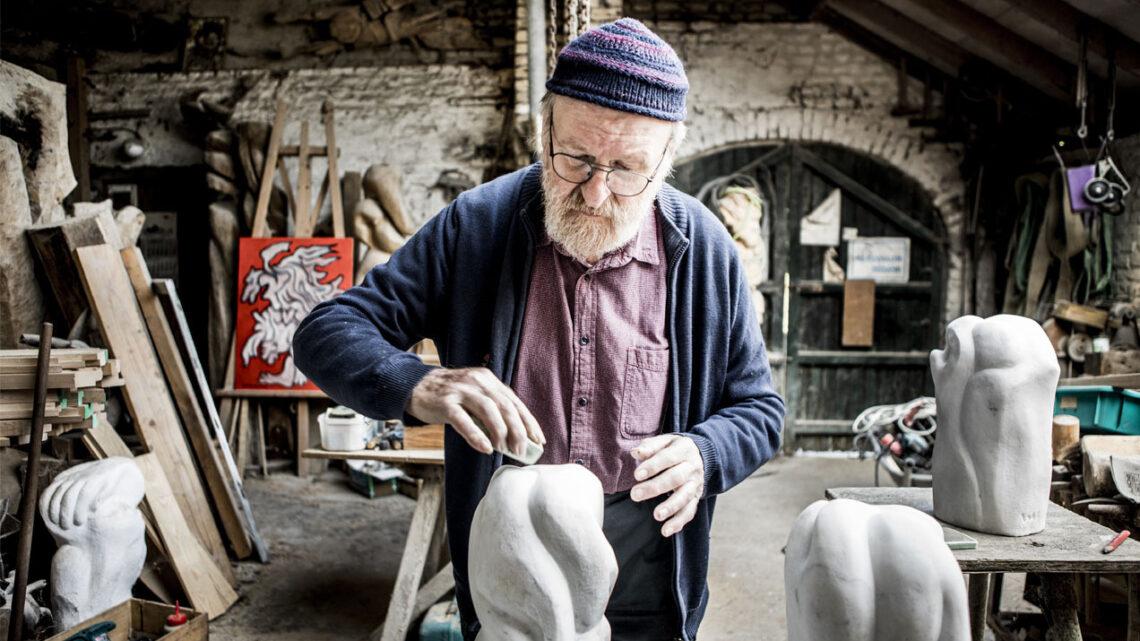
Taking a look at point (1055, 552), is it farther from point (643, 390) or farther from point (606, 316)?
point (606, 316)

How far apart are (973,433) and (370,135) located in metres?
5.43

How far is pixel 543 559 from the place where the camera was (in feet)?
4.01

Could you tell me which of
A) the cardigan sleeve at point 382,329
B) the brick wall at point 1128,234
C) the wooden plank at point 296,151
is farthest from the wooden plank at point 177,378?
the brick wall at point 1128,234

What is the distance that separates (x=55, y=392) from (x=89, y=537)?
22.0 inches

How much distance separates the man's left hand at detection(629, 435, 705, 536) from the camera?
130 cm

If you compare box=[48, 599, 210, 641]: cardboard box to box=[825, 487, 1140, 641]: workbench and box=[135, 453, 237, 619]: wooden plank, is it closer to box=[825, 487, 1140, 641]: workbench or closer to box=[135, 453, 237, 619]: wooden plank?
box=[135, 453, 237, 619]: wooden plank

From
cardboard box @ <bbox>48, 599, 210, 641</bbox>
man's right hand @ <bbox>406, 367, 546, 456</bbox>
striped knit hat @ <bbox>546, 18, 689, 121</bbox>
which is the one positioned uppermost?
striped knit hat @ <bbox>546, 18, 689, 121</bbox>

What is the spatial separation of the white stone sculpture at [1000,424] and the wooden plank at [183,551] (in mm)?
3211

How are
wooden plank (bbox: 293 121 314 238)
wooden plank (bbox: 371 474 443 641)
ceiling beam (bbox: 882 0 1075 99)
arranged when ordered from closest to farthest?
1. wooden plank (bbox: 371 474 443 641)
2. ceiling beam (bbox: 882 0 1075 99)
3. wooden plank (bbox: 293 121 314 238)

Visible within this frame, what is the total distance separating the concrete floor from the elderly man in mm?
2208

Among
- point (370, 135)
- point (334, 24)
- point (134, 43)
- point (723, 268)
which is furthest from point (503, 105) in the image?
point (723, 268)

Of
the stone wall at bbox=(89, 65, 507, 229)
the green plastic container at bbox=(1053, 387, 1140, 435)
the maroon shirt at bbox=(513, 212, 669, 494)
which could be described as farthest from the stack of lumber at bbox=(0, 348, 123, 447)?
the green plastic container at bbox=(1053, 387, 1140, 435)

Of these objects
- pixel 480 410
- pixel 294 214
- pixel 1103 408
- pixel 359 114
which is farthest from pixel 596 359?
pixel 359 114

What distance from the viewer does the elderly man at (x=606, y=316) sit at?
1.46 meters
